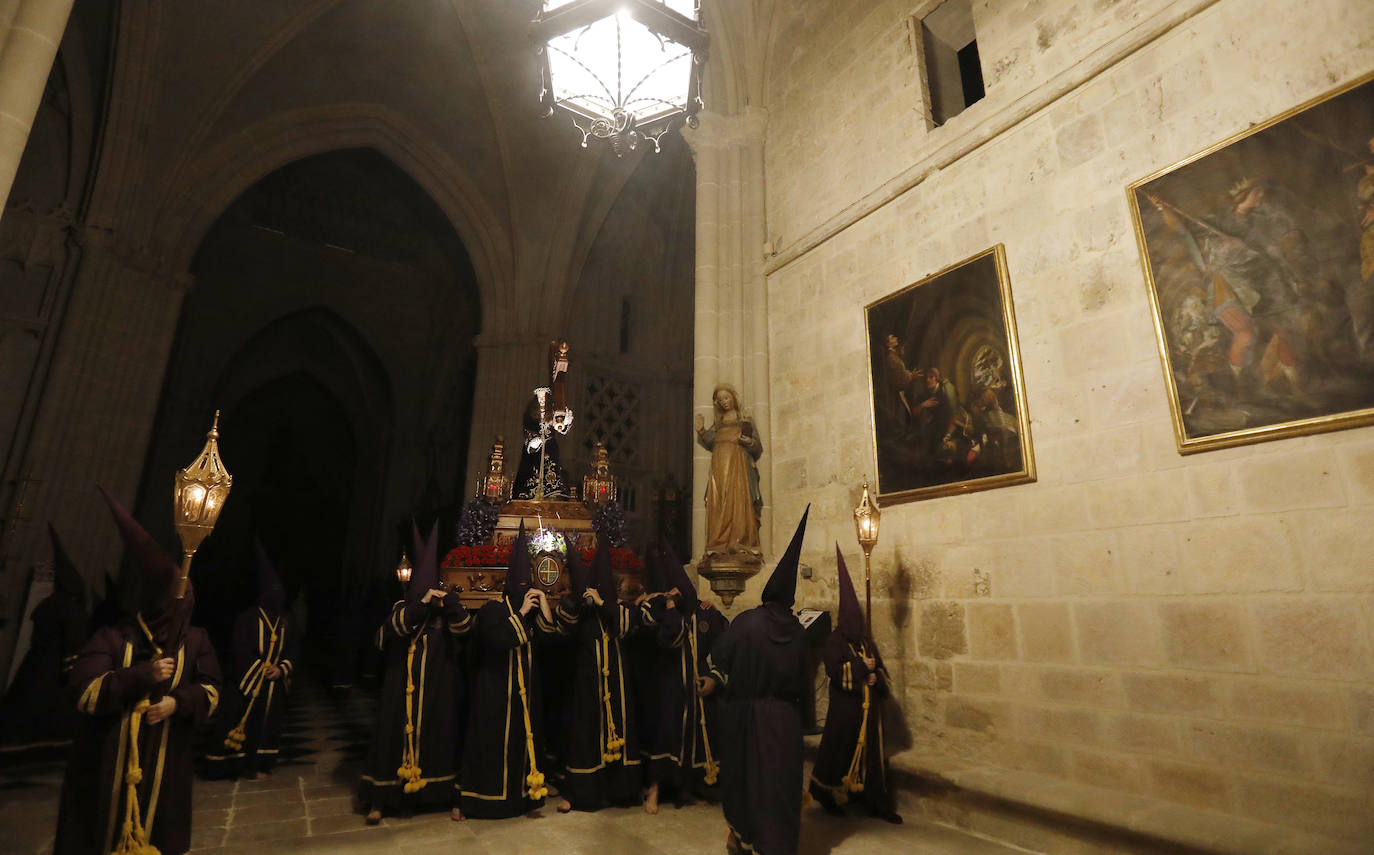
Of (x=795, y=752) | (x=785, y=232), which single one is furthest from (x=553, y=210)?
(x=795, y=752)

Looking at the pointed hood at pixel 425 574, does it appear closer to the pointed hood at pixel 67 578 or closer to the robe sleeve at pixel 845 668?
the pointed hood at pixel 67 578

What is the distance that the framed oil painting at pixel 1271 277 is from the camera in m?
3.36

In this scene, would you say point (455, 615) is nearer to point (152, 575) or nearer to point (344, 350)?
point (152, 575)

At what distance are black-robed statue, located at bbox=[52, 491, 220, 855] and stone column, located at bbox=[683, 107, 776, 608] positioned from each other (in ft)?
14.0

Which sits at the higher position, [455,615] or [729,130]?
[729,130]

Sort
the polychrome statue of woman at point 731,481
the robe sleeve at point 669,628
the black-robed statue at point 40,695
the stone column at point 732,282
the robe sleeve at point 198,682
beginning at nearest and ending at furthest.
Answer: the robe sleeve at point 198,682, the robe sleeve at point 669,628, the black-robed statue at point 40,695, the polychrome statue of woman at point 731,481, the stone column at point 732,282

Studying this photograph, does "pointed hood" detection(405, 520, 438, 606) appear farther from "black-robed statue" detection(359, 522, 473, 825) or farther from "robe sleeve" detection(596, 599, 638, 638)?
"robe sleeve" detection(596, 599, 638, 638)

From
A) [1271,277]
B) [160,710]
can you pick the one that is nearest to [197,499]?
[160,710]

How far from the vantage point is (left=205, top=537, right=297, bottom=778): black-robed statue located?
5.53 metres

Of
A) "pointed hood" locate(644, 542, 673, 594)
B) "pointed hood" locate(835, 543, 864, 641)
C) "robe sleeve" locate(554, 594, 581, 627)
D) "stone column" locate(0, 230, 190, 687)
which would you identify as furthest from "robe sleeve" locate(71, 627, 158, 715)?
"stone column" locate(0, 230, 190, 687)

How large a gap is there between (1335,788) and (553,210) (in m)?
13.3

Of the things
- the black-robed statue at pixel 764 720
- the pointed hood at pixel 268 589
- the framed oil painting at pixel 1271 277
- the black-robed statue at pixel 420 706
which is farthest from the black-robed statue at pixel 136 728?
the framed oil painting at pixel 1271 277

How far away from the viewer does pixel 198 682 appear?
133 inches

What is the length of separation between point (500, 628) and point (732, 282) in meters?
4.47
